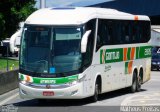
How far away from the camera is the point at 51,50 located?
17688 mm

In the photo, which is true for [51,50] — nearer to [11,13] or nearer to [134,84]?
[134,84]

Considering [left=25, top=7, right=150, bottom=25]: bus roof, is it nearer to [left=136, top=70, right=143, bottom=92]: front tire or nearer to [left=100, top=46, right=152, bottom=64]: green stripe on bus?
[left=100, top=46, right=152, bottom=64]: green stripe on bus

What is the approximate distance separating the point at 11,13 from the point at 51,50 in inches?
1533

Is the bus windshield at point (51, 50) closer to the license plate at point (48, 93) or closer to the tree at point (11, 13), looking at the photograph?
the license plate at point (48, 93)

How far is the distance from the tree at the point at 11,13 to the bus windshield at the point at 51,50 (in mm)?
35967

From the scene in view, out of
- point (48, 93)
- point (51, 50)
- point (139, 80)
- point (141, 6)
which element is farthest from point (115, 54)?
point (141, 6)

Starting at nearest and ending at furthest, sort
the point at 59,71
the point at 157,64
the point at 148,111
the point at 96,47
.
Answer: the point at 148,111 → the point at 59,71 → the point at 96,47 → the point at 157,64

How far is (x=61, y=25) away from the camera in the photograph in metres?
18.0

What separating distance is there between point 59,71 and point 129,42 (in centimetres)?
576

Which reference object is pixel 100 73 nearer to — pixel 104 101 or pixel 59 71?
pixel 104 101

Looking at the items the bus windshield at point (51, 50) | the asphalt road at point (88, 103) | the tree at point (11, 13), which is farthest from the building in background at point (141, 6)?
the bus windshield at point (51, 50)

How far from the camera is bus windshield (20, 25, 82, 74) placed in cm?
1762

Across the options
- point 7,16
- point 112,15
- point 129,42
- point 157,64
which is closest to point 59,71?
point 112,15

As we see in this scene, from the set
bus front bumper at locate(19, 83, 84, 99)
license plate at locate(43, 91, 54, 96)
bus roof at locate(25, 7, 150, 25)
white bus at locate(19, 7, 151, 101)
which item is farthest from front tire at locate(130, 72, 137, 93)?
license plate at locate(43, 91, 54, 96)
